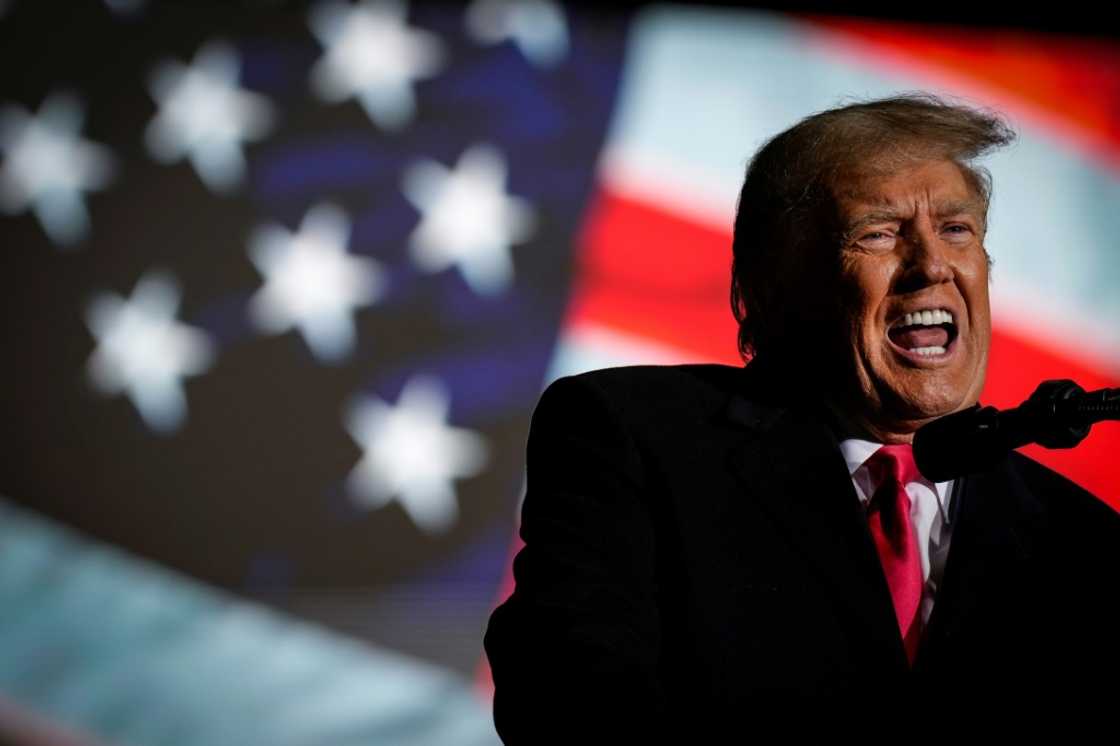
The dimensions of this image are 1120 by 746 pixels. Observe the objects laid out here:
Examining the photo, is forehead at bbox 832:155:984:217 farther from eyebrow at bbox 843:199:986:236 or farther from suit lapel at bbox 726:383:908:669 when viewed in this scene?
suit lapel at bbox 726:383:908:669

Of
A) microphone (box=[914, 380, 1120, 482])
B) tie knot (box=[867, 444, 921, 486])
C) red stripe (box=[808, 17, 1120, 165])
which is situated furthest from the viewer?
red stripe (box=[808, 17, 1120, 165])

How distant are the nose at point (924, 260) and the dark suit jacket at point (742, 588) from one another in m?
0.21

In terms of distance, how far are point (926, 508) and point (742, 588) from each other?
27 centimetres

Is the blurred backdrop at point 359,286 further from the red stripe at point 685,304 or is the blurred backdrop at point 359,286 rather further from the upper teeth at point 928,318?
the upper teeth at point 928,318

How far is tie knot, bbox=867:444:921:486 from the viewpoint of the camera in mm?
1304

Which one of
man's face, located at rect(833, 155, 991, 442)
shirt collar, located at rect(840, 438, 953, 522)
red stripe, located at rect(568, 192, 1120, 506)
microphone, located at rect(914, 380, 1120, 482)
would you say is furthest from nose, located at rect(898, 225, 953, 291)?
red stripe, located at rect(568, 192, 1120, 506)

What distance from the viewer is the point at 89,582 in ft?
8.78

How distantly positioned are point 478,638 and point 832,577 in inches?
62.7

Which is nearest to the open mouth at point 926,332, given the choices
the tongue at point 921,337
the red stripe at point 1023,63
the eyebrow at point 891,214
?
the tongue at point 921,337

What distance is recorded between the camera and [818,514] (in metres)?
1.25

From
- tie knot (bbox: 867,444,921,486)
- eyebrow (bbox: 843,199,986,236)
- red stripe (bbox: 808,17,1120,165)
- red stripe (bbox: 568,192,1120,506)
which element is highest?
red stripe (bbox: 808,17,1120,165)

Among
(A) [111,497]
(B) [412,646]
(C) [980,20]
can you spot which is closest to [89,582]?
(A) [111,497]

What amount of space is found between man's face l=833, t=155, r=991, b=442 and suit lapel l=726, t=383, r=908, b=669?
0.35ft

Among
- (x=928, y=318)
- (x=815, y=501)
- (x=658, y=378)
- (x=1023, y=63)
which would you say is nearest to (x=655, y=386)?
(x=658, y=378)
